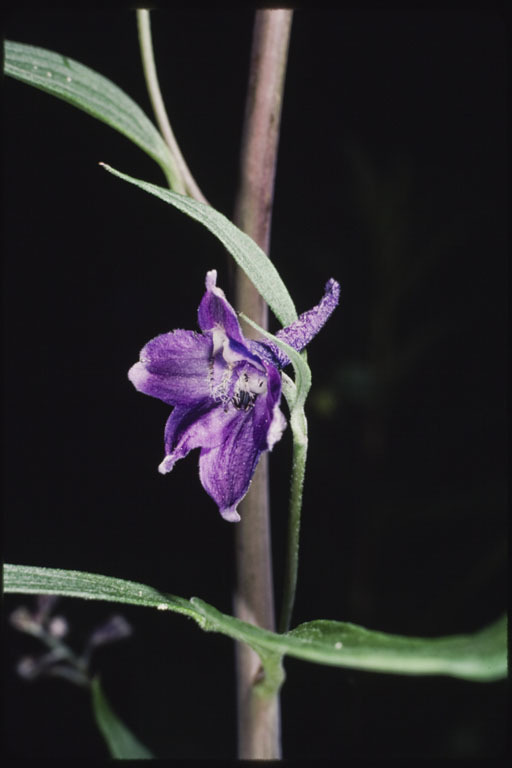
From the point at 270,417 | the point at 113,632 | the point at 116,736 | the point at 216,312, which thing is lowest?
the point at 116,736

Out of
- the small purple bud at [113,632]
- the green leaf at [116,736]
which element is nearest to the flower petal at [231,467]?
the green leaf at [116,736]

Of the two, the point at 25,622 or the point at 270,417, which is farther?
the point at 25,622

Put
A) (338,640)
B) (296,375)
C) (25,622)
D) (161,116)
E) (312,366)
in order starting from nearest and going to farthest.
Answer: (338,640)
(296,375)
(161,116)
(25,622)
(312,366)

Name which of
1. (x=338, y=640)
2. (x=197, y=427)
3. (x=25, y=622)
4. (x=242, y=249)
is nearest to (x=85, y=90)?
(x=242, y=249)

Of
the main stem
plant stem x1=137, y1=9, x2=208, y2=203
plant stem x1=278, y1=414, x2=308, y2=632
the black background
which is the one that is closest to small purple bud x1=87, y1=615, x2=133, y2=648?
the black background

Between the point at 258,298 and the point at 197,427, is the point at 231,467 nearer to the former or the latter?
the point at 197,427

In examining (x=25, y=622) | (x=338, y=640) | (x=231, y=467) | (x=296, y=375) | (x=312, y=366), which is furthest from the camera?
(x=312, y=366)

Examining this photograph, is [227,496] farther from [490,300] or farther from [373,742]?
[490,300]
